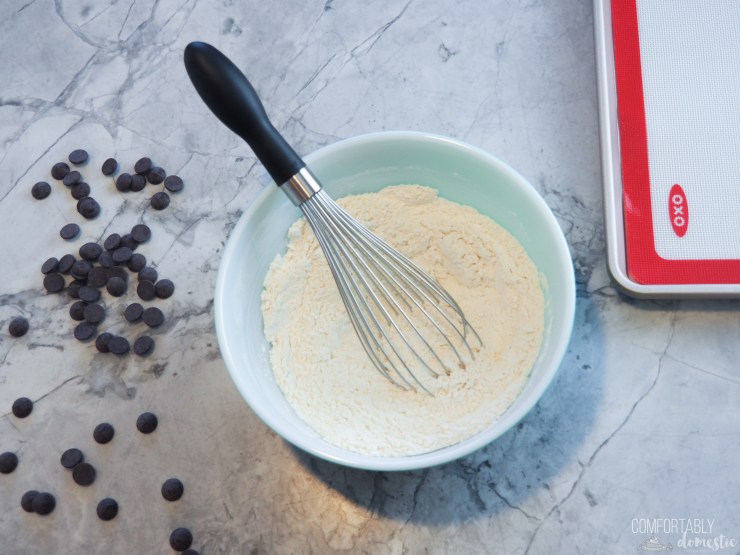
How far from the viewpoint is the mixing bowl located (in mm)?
833

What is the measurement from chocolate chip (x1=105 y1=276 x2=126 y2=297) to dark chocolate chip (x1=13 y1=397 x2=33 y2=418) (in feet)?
0.68

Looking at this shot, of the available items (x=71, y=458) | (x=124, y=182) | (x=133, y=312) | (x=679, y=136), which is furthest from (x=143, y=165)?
(x=679, y=136)

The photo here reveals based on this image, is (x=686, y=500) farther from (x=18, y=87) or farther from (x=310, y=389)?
(x=18, y=87)

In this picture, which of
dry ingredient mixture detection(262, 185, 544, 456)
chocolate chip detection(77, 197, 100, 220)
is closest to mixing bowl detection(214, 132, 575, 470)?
dry ingredient mixture detection(262, 185, 544, 456)

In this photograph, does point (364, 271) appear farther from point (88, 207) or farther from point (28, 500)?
point (28, 500)

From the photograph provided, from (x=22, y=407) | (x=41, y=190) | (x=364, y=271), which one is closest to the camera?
(x=364, y=271)

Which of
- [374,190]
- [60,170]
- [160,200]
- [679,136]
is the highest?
[60,170]

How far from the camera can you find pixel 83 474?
3.33 ft

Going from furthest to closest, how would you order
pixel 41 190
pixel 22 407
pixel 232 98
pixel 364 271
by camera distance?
1. pixel 41 190
2. pixel 22 407
3. pixel 364 271
4. pixel 232 98

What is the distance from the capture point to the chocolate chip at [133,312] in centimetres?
107

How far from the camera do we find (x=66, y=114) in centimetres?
120

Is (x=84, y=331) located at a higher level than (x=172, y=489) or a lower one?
higher

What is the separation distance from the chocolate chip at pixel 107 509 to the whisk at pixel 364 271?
44 cm

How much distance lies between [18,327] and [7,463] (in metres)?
0.21
